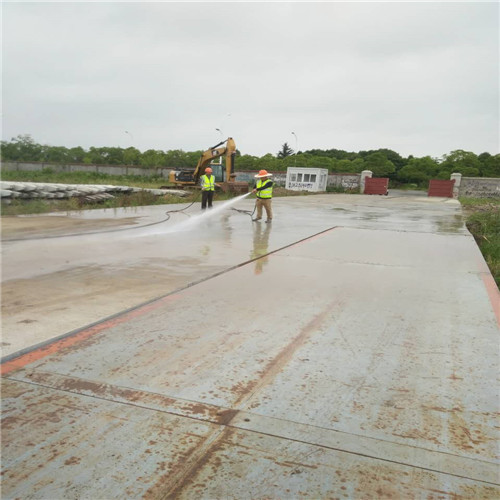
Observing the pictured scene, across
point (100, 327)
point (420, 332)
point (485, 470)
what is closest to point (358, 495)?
point (485, 470)

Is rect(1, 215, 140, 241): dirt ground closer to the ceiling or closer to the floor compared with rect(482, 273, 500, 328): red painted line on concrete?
closer to the floor

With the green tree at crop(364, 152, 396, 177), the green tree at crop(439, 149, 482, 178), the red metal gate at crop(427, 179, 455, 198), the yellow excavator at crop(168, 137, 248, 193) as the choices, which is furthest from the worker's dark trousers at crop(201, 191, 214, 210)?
the green tree at crop(364, 152, 396, 177)

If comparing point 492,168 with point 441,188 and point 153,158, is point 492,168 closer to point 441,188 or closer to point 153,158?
point 441,188

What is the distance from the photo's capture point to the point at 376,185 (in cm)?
3994

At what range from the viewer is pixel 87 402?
2.59m

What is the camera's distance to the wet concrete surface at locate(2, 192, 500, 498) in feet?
6.64

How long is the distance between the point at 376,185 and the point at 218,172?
20.2 m

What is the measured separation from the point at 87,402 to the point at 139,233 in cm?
728

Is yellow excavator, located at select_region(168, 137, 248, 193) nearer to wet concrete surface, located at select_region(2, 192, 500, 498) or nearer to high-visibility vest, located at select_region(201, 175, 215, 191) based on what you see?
high-visibility vest, located at select_region(201, 175, 215, 191)

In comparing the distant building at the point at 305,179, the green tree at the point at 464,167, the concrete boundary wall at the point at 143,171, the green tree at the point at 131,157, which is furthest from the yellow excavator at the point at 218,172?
the green tree at the point at 131,157

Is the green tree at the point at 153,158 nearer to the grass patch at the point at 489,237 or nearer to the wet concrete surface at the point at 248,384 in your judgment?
the grass patch at the point at 489,237

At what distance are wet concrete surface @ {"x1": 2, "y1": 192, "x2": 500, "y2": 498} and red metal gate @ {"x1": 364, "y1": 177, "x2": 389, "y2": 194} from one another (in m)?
35.1

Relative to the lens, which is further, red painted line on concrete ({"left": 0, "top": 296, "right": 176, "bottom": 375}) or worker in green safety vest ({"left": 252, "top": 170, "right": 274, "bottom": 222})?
worker in green safety vest ({"left": 252, "top": 170, "right": 274, "bottom": 222})

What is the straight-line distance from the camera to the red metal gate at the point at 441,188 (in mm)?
37781
